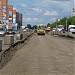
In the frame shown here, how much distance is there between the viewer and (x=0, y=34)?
198 ft

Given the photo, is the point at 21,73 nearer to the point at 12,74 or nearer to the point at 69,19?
the point at 12,74

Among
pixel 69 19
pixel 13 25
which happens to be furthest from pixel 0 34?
pixel 69 19

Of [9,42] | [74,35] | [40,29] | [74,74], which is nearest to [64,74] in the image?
[74,74]

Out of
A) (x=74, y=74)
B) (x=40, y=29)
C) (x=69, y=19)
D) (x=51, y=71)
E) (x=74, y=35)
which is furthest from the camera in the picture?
(x=69, y=19)

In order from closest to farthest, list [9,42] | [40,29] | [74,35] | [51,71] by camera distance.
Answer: [51,71]
[9,42]
[74,35]
[40,29]

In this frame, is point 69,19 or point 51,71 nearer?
point 51,71

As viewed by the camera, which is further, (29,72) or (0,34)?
(0,34)

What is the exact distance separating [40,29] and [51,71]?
79.0m

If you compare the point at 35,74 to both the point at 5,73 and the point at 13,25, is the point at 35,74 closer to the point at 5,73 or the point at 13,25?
the point at 5,73

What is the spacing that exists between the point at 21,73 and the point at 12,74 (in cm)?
42

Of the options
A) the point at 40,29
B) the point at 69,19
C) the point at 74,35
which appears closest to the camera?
the point at 74,35

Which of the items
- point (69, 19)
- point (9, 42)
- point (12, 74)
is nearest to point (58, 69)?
point (12, 74)

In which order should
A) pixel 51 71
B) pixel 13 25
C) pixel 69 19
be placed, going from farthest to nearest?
pixel 69 19 < pixel 13 25 < pixel 51 71

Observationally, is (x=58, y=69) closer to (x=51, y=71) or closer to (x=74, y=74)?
(x=51, y=71)
